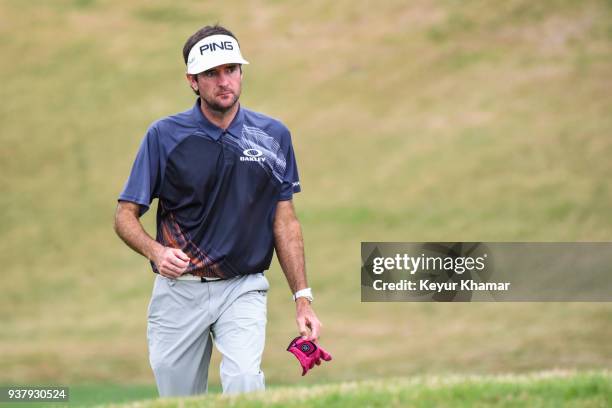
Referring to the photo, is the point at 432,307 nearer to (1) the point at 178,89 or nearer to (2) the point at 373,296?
(2) the point at 373,296

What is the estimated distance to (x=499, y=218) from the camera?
114 ft

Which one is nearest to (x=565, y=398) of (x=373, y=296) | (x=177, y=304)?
(x=177, y=304)

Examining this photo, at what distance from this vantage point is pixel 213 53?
840 cm

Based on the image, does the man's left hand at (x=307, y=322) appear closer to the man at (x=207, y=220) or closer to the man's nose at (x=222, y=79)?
the man at (x=207, y=220)

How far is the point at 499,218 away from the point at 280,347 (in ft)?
25.6

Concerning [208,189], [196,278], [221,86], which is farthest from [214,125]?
[196,278]

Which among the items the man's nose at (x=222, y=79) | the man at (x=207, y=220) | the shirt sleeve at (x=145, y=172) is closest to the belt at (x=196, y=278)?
the man at (x=207, y=220)

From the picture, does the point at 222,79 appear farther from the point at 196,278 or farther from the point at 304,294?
the point at 304,294

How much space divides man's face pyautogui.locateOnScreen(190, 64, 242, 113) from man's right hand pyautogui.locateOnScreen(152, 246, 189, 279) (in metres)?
1.00

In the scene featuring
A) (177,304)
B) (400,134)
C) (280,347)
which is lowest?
(177,304)
